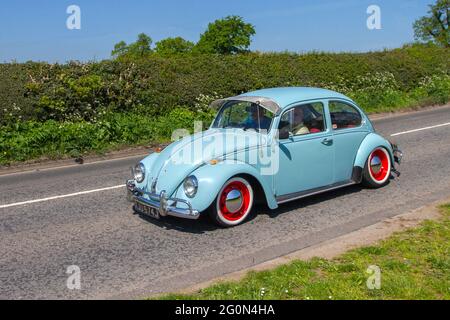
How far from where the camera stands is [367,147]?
27.6 feet

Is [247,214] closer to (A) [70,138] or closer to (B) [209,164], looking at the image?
(B) [209,164]

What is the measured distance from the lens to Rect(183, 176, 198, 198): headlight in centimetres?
661

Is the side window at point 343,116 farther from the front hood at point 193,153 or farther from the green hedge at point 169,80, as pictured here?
the green hedge at point 169,80

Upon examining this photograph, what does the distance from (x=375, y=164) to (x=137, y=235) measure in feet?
13.7

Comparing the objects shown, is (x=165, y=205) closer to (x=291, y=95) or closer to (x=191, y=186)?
(x=191, y=186)

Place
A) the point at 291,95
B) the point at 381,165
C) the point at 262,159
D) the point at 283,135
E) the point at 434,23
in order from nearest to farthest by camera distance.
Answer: the point at 262,159, the point at 283,135, the point at 291,95, the point at 381,165, the point at 434,23

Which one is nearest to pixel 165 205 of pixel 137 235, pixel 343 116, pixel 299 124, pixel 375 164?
pixel 137 235

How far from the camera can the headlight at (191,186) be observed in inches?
260

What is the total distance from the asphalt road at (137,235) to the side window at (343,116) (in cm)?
114

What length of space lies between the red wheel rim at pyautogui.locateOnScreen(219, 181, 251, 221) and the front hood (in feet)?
1.34

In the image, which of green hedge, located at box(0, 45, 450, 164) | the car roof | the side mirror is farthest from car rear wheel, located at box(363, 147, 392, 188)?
green hedge, located at box(0, 45, 450, 164)

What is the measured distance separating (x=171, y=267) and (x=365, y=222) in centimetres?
283

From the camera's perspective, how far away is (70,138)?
13.3 m

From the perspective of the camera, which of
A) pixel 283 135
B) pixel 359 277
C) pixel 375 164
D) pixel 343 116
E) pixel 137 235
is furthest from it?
pixel 375 164
